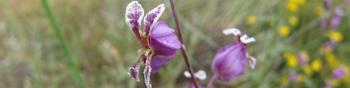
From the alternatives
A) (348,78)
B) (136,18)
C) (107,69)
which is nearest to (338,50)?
(348,78)

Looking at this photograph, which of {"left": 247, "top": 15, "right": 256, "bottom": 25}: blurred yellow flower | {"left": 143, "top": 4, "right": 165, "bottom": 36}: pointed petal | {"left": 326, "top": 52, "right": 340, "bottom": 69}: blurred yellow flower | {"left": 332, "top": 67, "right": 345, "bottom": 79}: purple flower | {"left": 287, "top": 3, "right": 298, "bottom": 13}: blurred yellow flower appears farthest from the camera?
{"left": 287, "top": 3, "right": 298, "bottom": 13}: blurred yellow flower

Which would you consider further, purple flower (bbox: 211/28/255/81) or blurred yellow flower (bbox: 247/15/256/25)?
blurred yellow flower (bbox: 247/15/256/25)

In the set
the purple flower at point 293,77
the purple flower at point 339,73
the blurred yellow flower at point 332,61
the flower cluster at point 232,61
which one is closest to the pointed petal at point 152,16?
the flower cluster at point 232,61

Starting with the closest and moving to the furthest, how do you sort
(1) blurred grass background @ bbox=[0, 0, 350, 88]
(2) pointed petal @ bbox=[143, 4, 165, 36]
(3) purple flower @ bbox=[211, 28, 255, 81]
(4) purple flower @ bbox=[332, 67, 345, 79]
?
(2) pointed petal @ bbox=[143, 4, 165, 36] → (3) purple flower @ bbox=[211, 28, 255, 81] → (1) blurred grass background @ bbox=[0, 0, 350, 88] → (4) purple flower @ bbox=[332, 67, 345, 79]

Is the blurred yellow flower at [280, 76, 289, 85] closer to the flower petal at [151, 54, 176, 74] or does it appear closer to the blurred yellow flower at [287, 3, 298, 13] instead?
the blurred yellow flower at [287, 3, 298, 13]

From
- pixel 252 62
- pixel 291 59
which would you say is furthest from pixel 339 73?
pixel 252 62

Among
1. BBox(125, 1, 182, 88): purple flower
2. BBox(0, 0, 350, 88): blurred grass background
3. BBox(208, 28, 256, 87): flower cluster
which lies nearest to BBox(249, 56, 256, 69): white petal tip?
BBox(208, 28, 256, 87): flower cluster

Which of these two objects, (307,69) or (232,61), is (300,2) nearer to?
(307,69)
